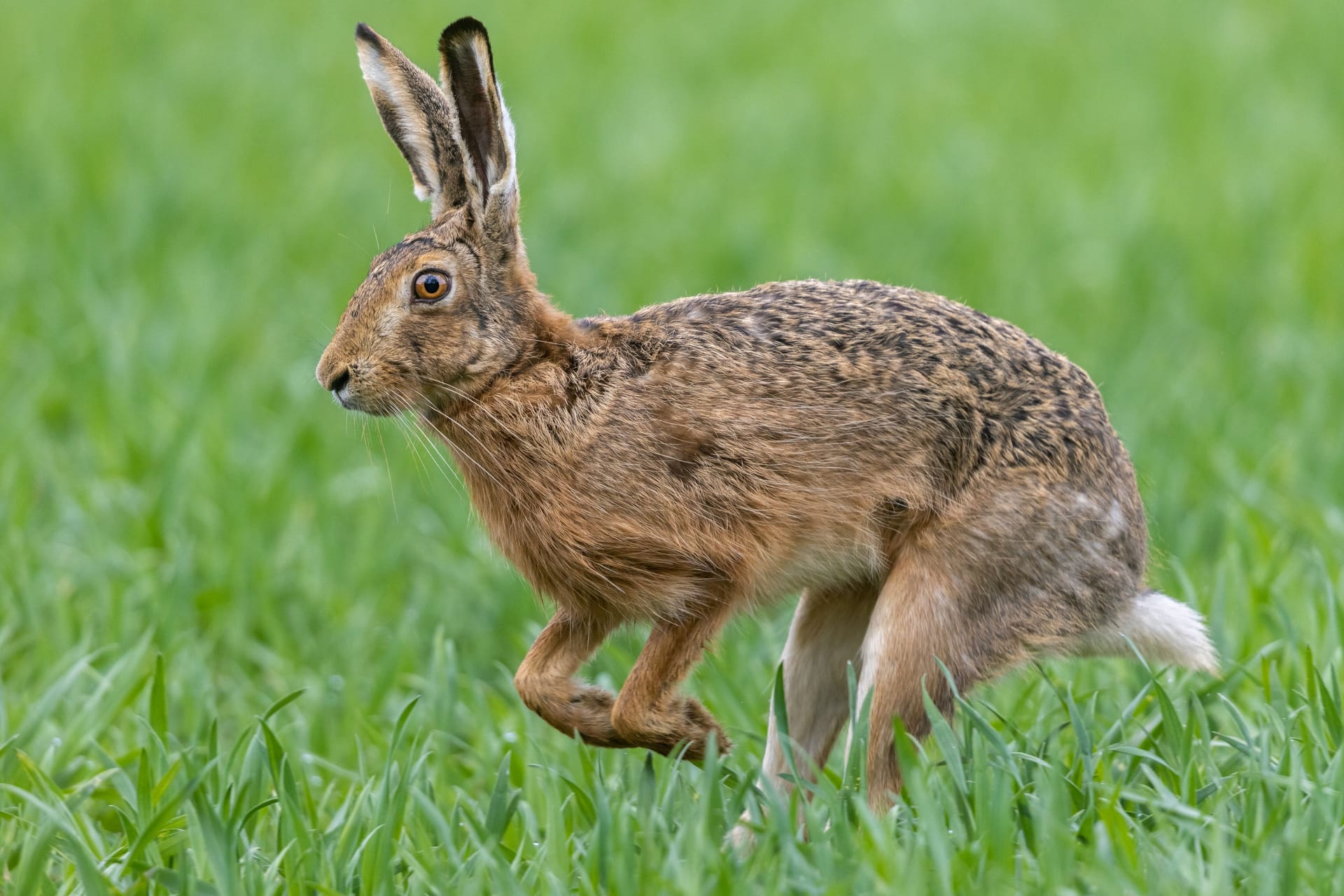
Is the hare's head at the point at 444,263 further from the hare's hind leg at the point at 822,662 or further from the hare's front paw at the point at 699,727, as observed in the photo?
the hare's hind leg at the point at 822,662

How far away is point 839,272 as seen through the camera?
326 inches

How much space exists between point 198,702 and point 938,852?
245 centimetres

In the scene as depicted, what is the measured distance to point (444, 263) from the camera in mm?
3775

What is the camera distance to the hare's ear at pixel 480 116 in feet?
11.8

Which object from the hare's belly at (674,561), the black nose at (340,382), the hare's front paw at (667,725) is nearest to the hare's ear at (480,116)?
the black nose at (340,382)

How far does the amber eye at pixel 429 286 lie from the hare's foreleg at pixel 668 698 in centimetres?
91

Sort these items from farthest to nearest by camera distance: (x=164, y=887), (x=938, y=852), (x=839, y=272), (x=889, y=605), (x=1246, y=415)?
(x=839, y=272) → (x=1246, y=415) → (x=889, y=605) → (x=164, y=887) → (x=938, y=852)

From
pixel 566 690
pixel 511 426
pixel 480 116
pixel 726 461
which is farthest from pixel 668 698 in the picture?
pixel 480 116

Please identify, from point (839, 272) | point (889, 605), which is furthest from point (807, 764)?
point (839, 272)

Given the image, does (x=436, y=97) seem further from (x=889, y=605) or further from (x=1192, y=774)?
(x=1192, y=774)

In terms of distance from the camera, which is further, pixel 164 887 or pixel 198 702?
pixel 198 702

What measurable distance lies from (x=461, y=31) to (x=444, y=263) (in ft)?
1.74

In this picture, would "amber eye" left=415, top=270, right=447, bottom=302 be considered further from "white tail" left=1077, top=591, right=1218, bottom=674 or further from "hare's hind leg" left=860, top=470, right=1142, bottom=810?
"white tail" left=1077, top=591, right=1218, bottom=674

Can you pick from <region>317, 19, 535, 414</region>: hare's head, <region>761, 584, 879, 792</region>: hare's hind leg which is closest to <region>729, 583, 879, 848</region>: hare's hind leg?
<region>761, 584, 879, 792</region>: hare's hind leg
